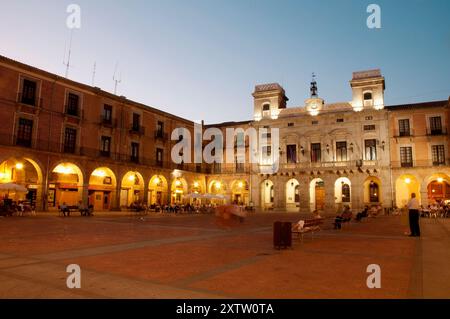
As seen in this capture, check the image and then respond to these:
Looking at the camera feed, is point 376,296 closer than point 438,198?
Yes

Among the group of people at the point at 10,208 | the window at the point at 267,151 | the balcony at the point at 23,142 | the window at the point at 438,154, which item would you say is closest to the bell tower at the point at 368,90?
the window at the point at 438,154

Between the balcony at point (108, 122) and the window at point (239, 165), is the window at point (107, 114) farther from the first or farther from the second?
the window at point (239, 165)

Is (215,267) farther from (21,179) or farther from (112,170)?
(112,170)

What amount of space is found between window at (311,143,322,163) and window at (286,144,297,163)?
1.91 meters

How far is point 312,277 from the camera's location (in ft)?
18.4

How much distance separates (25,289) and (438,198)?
38252 mm

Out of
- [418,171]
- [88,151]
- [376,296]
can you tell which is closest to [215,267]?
[376,296]

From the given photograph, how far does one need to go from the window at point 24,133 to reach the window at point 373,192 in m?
32.1

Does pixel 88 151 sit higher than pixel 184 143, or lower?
lower

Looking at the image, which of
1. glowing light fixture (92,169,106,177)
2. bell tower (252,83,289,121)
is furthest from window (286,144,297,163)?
glowing light fixture (92,169,106,177)

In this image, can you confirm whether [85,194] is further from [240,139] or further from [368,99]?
[368,99]

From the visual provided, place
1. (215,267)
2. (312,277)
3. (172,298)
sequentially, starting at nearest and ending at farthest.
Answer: (172,298) → (312,277) → (215,267)

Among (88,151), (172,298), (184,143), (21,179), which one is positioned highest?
(184,143)

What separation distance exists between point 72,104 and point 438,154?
33.5 meters
